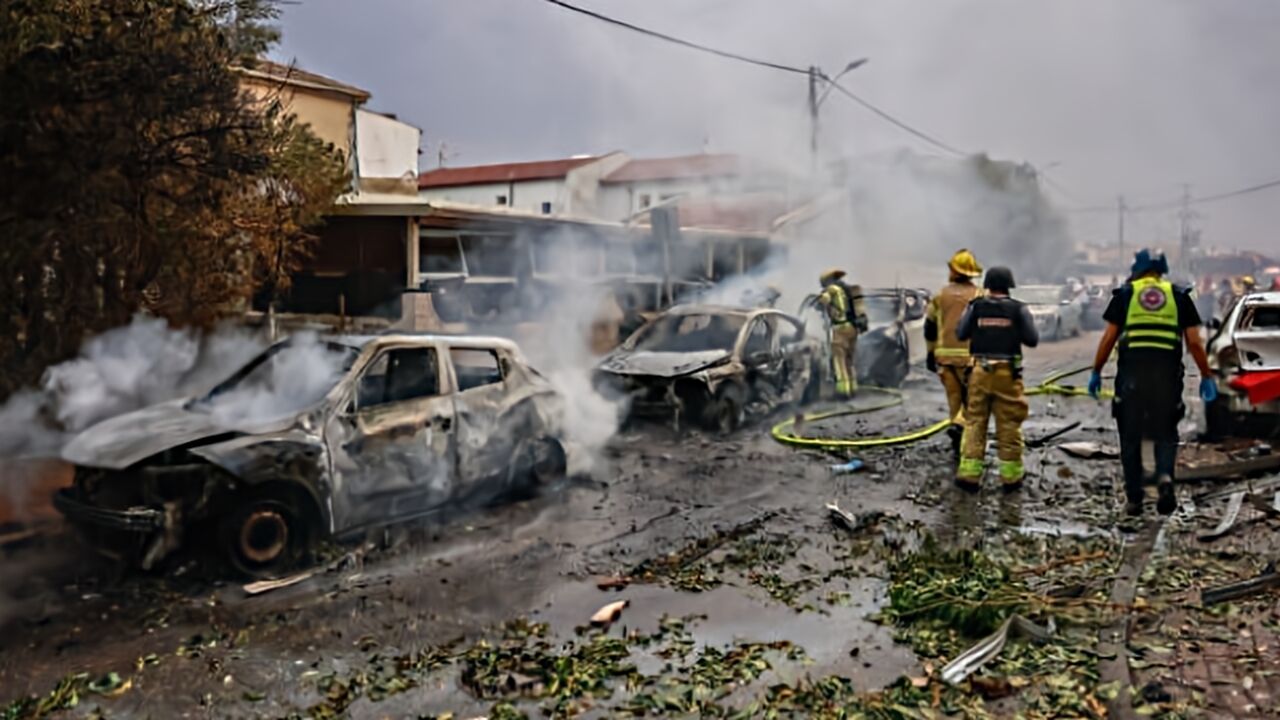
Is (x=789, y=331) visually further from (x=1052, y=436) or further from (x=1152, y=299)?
(x=1152, y=299)

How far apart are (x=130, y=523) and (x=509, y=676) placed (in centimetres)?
251

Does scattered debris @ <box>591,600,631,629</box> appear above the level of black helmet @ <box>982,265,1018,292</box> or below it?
below

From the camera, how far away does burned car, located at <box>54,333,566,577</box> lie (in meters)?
5.29

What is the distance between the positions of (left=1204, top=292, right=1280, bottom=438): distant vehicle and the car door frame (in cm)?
755

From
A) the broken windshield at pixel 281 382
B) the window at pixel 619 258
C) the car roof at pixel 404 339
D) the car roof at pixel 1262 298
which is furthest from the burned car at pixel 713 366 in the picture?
the window at pixel 619 258

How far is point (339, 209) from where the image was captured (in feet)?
47.4

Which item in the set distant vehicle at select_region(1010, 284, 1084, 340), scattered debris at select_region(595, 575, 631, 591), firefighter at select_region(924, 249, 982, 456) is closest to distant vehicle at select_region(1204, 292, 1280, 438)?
firefighter at select_region(924, 249, 982, 456)

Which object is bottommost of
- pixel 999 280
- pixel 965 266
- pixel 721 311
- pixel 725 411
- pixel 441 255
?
pixel 725 411

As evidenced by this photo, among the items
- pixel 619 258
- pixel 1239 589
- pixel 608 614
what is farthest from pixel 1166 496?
pixel 619 258

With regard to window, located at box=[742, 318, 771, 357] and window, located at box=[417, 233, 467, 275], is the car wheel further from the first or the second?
window, located at box=[417, 233, 467, 275]

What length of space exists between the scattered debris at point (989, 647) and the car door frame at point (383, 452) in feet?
12.3

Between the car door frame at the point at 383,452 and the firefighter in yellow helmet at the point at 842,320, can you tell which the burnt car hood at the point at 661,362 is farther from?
the car door frame at the point at 383,452

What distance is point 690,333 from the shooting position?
11.6m

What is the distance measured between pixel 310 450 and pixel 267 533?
56 cm
